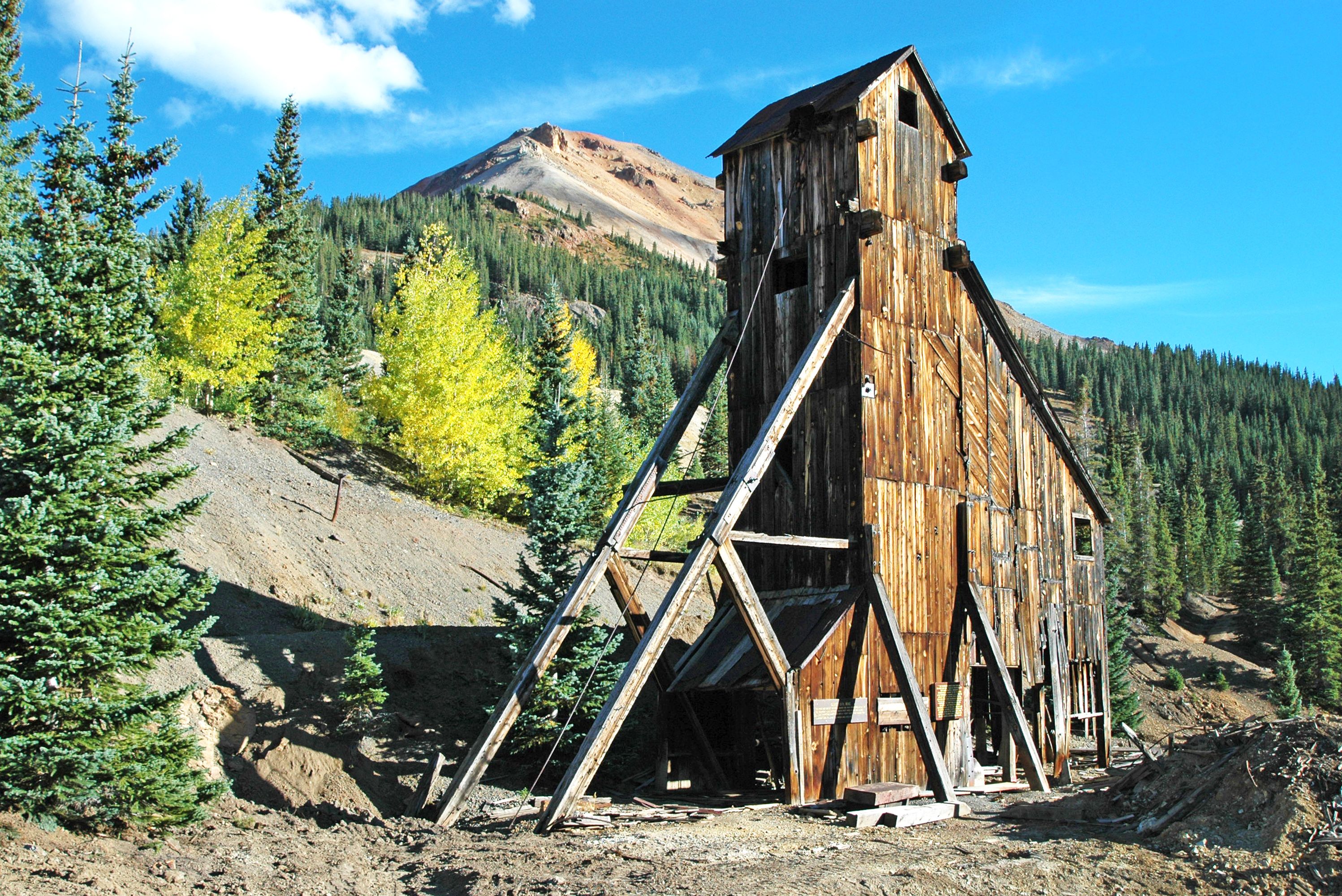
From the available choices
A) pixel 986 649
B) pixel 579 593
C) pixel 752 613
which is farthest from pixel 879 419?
pixel 579 593

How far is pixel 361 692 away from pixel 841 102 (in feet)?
40.7

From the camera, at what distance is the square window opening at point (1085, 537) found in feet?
71.4

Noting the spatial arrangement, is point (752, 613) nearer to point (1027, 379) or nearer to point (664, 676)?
point (664, 676)

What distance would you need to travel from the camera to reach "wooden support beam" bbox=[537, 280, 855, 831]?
39.2 ft

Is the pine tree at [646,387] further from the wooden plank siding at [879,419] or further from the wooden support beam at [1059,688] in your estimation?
the wooden plank siding at [879,419]

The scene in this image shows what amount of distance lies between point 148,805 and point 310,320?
3386cm

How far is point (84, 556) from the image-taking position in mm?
10703

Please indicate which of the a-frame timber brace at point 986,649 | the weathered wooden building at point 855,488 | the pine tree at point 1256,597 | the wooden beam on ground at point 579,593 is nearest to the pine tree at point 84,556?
the wooden beam on ground at point 579,593

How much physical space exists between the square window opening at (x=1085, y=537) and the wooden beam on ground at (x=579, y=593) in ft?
32.0

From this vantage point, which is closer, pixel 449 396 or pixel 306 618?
pixel 306 618

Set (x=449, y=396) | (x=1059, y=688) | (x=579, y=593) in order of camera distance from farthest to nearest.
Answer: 1. (x=449, y=396)
2. (x=1059, y=688)
3. (x=579, y=593)

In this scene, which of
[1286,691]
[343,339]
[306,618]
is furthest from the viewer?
[343,339]

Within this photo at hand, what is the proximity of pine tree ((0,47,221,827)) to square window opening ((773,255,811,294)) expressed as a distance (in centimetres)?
1002

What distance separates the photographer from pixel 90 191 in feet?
44.1
